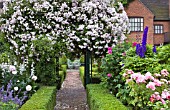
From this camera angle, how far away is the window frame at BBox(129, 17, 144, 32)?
88.0ft

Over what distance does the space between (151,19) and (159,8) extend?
2.59 m

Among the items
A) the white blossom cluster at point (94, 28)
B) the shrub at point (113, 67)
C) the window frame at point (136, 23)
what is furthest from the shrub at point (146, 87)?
the window frame at point (136, 23)

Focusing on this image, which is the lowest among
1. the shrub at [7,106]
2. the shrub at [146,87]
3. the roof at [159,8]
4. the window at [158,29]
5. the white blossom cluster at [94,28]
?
the shrub at [7,106]

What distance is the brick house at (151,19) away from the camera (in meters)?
26.8

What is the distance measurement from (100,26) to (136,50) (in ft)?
15.0

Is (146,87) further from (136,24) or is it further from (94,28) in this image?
(136,24)

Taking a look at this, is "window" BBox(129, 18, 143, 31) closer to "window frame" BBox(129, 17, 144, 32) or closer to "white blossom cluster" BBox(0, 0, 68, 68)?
"window frame" BBox(129, 17, 144, 32)

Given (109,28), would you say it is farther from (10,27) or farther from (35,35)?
(10,27)

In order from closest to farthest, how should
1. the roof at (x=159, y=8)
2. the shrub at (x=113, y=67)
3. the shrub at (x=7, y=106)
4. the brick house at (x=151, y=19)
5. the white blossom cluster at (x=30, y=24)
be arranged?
the shrub at (x=7, y=106)
the shrub at (x=113, y=67)
the white blossom cluster at (x=30, y=24)
the brick house at (x=151, y=19)
the roof at (x=159, y=8)

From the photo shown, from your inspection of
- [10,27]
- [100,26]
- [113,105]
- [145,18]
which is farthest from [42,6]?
[145,18]

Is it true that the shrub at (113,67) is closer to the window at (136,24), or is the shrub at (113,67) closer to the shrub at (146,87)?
the shrub at (146,87)

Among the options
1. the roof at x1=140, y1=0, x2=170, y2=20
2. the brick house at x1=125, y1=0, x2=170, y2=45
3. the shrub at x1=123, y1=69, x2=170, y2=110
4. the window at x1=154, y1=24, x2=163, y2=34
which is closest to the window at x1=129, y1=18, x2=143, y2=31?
the brick house at x1=125, y1=0, x2=170, y2=45

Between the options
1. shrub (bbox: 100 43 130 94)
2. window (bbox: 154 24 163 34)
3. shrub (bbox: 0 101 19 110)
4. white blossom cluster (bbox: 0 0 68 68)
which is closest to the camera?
shrub (bbox: 0 101 19 110)

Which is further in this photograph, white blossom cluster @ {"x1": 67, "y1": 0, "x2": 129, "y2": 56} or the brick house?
the brick house
